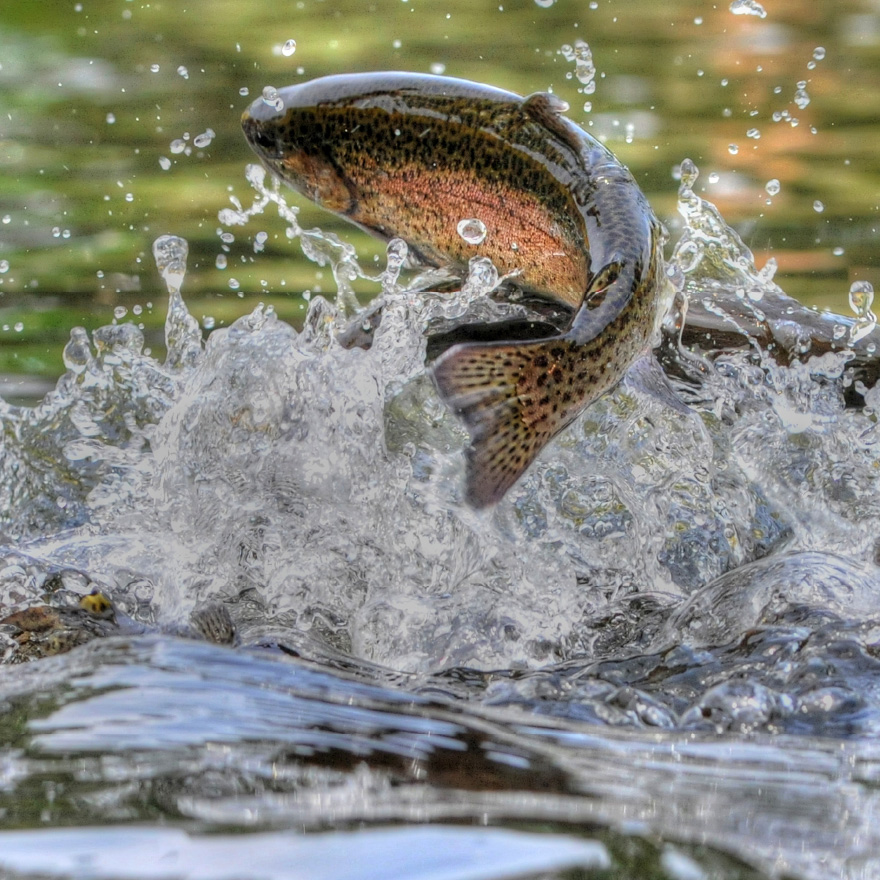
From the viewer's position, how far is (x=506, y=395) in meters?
2.38

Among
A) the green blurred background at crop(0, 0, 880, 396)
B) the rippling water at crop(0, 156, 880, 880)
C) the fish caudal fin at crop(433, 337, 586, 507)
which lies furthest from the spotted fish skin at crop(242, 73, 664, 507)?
the green blurred background at crop(0, 0, 880, 396)

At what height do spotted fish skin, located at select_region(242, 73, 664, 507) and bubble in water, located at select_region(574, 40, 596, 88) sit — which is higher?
bubble in water, located at select_region(574, 40, 596, 88)

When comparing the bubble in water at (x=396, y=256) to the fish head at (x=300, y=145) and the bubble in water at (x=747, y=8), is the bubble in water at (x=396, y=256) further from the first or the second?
the bubble in water at (x=747, y=8)

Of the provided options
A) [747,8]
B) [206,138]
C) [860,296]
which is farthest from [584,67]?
[860,296]

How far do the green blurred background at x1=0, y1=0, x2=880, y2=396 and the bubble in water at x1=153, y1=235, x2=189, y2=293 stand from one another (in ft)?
5.39

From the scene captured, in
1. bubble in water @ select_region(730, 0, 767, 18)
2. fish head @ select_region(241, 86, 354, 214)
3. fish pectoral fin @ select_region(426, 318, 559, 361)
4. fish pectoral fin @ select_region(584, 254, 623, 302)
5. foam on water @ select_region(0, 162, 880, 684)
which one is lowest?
foam on water @ select_region(0, 162, 880, 684)

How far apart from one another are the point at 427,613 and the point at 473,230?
108cm

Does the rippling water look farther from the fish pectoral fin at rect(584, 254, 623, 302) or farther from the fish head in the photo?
the fish pectoral fin at rect(584, 254, 623, 302)

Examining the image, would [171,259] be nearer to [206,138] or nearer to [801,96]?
[206,138]

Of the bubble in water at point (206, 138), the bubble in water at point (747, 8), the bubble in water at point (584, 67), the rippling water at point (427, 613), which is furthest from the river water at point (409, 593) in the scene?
the bubble in water at point (747, 8)

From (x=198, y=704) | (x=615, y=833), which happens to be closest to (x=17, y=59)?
(x=198, y=704)

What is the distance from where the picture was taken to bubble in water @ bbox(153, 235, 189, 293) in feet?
12.0

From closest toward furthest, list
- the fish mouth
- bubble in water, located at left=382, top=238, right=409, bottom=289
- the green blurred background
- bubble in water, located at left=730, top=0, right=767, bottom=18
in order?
bubble in water, located at left=382, top=238, right=409, bottom=289 < the fish mouth < bubble in water, located at left=730, top=0, right=767, bottom=18 < the green blurred background

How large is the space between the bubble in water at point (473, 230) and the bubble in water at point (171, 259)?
0.92 m
